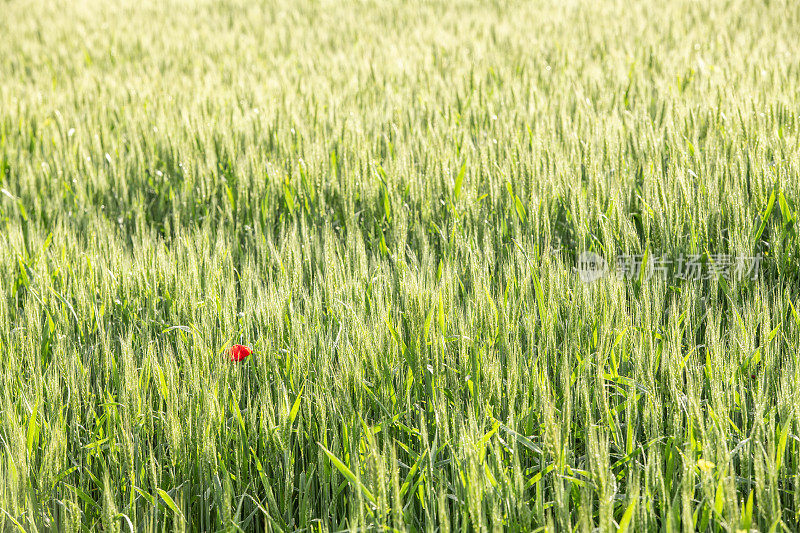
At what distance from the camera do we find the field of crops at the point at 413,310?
0.99 metres

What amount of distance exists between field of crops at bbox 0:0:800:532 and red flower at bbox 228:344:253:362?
0.09 ft

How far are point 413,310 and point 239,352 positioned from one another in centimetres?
35

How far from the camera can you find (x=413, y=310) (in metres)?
1.30

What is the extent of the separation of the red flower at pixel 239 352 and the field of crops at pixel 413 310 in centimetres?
3

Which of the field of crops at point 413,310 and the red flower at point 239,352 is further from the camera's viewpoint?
the red flower at point 239,352

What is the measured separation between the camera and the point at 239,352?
127cm

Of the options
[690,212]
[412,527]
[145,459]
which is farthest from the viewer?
[690,212]

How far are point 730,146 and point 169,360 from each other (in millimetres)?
1827

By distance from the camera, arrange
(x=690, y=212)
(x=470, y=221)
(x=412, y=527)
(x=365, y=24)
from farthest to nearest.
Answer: (x=365, y=24) < (x=470, y=221) < (x=690, y=212) < (x=412, y=527)

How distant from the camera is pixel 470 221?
1846 millimetres

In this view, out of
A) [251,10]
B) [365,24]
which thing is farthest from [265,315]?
[251,10]

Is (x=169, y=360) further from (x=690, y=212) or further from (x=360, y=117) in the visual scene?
(x=360, y=117)

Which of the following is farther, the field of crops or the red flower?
the red flower

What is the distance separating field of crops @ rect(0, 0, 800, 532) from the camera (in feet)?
3.24
